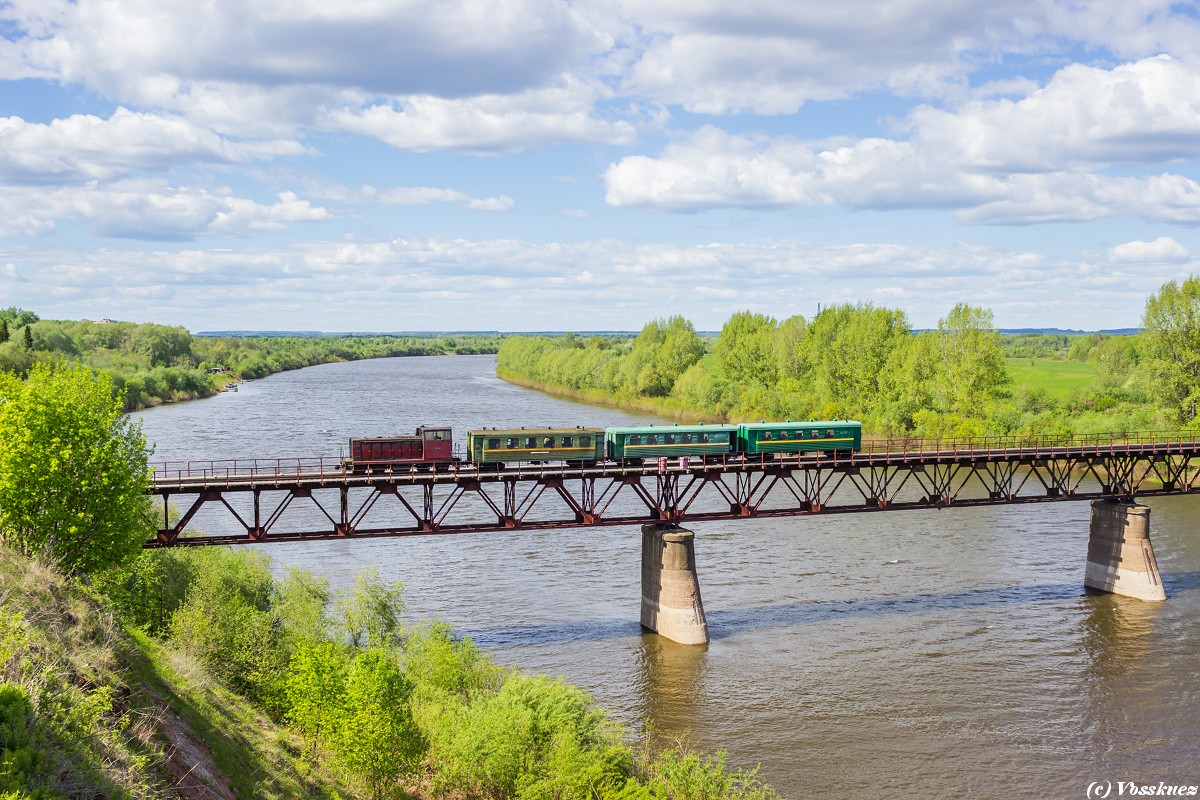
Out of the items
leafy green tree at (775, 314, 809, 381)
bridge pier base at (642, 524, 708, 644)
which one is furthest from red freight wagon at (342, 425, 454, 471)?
leafy green tree at (775, 314, 809, 381)

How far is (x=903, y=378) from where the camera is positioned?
109 m

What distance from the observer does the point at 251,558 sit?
45.3 meters

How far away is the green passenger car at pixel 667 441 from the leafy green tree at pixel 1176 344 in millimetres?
64008

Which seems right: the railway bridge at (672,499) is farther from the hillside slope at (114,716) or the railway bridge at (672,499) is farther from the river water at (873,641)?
the hillside slope at (114,716)

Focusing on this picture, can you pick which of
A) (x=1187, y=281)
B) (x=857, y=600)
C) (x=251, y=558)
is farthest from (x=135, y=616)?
(x=1187, y=281)

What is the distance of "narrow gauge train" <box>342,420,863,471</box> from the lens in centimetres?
4866

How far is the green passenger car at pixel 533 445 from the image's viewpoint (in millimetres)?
48594

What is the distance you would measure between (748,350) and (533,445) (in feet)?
327

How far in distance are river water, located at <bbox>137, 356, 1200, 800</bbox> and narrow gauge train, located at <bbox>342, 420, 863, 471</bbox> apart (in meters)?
8.81

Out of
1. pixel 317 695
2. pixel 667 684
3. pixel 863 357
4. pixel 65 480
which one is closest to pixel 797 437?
pixel 667 684

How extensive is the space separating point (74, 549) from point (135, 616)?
5013 millimetres

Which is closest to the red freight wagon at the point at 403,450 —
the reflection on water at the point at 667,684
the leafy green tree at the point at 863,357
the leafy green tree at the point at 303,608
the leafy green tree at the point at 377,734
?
the leafy green tree at the point at 303,608

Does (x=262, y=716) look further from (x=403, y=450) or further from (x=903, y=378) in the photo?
(x=903, y=378)

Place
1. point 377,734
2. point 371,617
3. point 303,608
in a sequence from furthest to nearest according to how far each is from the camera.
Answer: point 371,617
point 303,608
point 377,734
